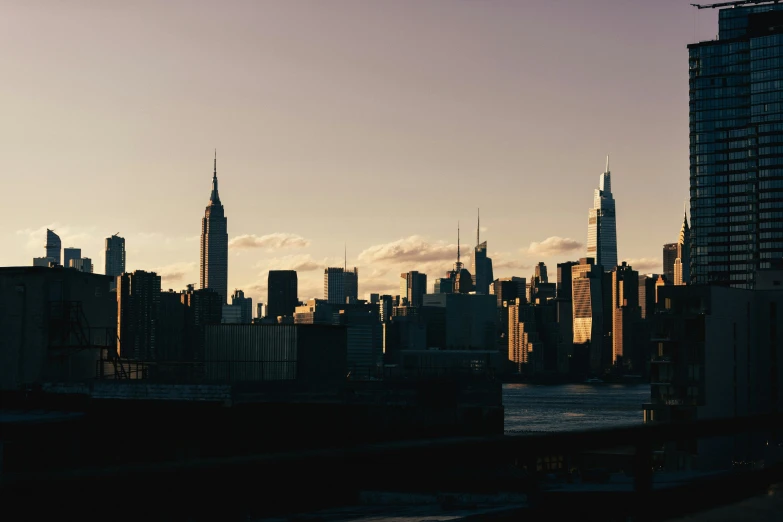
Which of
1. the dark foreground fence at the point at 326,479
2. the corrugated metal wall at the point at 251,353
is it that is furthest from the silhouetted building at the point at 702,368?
the dark foreground fence at the point at 326,479

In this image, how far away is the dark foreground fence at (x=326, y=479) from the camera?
3969 mm

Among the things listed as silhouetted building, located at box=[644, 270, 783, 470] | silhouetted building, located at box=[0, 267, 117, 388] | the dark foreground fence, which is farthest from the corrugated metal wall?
the dark foreground fence

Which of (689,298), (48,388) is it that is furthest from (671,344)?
(48,388)

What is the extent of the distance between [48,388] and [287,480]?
63770 mm

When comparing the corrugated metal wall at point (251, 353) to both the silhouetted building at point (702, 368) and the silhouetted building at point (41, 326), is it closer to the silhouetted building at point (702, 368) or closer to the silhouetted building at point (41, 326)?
the silhouetted building at point (41, 326)

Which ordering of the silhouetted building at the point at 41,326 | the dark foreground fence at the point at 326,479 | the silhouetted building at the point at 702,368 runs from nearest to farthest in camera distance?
the dark foreground fence at the point at 326,479
the silhouetted building at the point at 41,326
the silhouetted building at the point at 702,368

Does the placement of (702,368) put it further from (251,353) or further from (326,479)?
(326,479)

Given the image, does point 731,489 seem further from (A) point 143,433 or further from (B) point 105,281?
(B) point 105,281

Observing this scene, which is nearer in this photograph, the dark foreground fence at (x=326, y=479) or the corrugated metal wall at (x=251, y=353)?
the dark foreground fence at (x=326, y=479)

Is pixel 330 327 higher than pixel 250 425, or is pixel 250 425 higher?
pixel 330 327

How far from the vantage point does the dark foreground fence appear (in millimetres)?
3969

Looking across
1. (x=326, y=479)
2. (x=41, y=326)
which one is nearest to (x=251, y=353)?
(x=41, y=326)

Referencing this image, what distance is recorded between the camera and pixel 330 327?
78.1 metres

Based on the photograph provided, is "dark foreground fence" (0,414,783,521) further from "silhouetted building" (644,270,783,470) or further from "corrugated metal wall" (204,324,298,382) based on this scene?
"silhouetted building" (644,270,783,470)
